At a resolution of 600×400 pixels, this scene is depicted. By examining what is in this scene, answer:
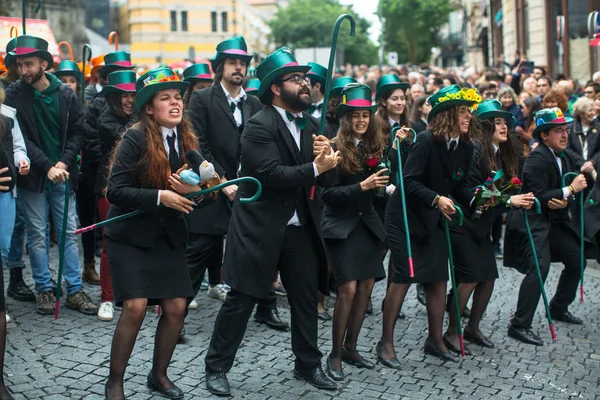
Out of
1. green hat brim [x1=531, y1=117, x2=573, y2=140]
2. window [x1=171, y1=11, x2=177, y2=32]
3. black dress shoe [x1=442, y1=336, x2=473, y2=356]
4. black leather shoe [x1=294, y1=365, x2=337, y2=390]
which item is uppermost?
window [x1=171, y1=11, x2=177, y2=32]

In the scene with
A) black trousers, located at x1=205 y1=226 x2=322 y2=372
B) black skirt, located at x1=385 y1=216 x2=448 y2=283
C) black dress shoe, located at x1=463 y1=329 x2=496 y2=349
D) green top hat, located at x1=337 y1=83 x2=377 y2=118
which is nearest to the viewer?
black trousers, located at x1=205 y1=226 x2=322 y2=372

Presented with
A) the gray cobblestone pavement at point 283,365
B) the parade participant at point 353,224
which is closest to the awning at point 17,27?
the gray cobblestone pavement at point 283,365

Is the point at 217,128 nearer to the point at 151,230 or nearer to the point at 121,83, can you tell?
the point at 121,83

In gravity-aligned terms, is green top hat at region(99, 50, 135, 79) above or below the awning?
below

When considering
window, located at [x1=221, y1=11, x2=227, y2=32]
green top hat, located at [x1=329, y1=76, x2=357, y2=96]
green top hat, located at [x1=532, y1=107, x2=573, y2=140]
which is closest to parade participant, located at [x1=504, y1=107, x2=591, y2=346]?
green top hat, located at [x1=532, y1=107, x2=573, y2=140]

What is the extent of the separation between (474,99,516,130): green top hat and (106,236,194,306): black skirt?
301 centimetres

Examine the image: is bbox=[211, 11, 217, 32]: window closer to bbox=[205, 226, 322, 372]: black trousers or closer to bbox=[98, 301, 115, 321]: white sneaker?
bbox=[98, 301, 115, 321]: white sneaker

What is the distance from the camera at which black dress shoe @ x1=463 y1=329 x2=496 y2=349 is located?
6.79m

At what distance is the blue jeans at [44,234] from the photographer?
716 centimetres

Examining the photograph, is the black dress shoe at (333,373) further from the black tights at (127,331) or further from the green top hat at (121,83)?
the green top hat at (121,83)

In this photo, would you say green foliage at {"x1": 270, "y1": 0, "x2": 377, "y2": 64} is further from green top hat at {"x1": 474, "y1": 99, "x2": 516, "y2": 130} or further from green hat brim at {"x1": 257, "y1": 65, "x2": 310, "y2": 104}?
green hat brim at {"x1": 257, "y1": 65, "x2": 310, "y2": 104}

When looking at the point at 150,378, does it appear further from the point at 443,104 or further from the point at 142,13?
the point at 142,13

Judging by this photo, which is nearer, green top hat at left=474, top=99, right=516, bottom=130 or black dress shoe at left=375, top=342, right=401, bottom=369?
black dress shoe at left=375, top=342, right=401, bottom=369

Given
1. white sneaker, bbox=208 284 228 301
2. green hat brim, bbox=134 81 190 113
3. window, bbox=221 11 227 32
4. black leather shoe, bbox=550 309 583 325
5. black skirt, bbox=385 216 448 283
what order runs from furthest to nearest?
window, bbox=221 11 227 32, white sneaker, bbox=208 284 228 301, black leather shoe, bbox=550 309 583 325, black skirt, bbox=385 216 448 283, green hat brim, bbox=134 81 190 113
